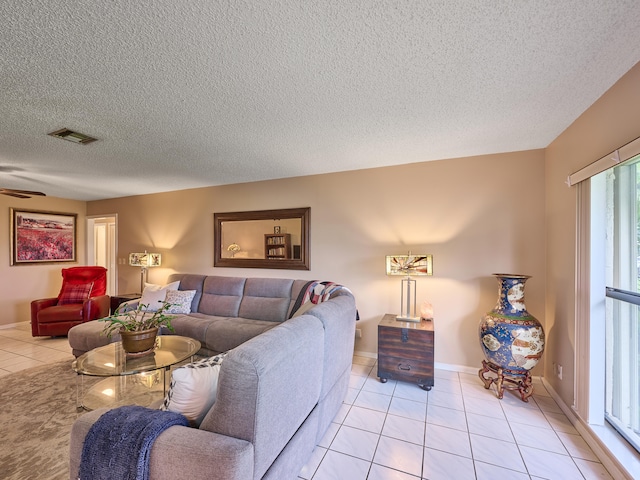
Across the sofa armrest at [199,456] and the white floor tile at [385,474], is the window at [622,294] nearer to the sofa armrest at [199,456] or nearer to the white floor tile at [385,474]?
the white floor tile at [385,474]

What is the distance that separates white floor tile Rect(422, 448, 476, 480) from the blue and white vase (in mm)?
982

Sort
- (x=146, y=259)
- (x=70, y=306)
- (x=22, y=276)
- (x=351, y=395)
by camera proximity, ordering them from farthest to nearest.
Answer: (x=22, y=276) → (x=146, y=259) → (x=70, y=306) → (x=351, y=395)

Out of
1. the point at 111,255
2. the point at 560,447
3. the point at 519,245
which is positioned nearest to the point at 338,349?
the point at 560,447

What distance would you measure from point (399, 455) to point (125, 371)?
2.04 metres

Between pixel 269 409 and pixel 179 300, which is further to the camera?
pixel 179 300

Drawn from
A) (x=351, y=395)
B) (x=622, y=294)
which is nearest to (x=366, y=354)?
(x=351, y=395)

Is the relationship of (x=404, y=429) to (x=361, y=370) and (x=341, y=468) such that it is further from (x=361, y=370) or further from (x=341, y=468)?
(x=361, y=370)

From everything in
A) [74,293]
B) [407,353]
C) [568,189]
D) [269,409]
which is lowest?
[407,353]

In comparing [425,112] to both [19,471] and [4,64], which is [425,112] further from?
[19,471]

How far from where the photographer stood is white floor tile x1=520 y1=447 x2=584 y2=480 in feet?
5.16

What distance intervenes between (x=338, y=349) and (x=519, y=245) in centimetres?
221

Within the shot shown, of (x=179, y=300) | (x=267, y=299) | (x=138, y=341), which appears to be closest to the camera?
(x=138, y=341)

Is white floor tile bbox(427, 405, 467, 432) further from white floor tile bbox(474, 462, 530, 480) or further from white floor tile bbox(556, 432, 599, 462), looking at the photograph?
white floor tile bbox(556, 432, 599, 462)

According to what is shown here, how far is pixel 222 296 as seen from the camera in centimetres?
376
